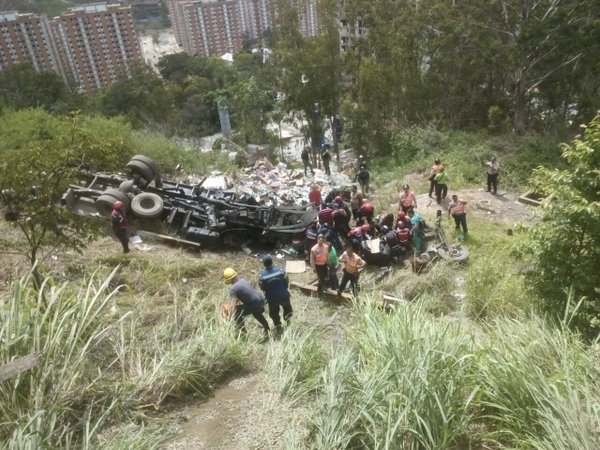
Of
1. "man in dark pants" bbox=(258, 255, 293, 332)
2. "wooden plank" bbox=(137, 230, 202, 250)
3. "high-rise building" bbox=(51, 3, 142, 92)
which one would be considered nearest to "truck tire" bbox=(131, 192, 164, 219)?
"wooden plank" bbox=(137, 230, 202, 250)

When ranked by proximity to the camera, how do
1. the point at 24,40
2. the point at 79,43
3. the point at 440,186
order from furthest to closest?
the point at 79,43 < the point at 24,40 < the point at 440,186

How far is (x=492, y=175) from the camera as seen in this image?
36.8 feet

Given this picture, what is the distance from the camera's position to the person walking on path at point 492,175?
11.1 m

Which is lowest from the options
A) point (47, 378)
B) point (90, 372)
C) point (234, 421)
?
point (234, 421)

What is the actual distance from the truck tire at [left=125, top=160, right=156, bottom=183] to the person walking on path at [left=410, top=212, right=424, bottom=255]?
642 cm

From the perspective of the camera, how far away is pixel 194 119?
37.9m

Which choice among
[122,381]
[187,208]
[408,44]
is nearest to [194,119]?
[408,44]

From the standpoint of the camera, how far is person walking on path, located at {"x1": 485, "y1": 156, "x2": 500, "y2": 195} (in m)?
→ 11.1

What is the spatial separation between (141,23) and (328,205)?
13719 centimetres

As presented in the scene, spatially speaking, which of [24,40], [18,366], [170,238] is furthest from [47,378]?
[24,40]

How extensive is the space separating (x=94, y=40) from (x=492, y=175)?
6965 centimetres

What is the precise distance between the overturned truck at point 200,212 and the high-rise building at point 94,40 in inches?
2422

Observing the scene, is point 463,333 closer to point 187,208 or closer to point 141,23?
point 187,208

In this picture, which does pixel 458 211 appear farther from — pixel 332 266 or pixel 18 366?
pixel 18 366
